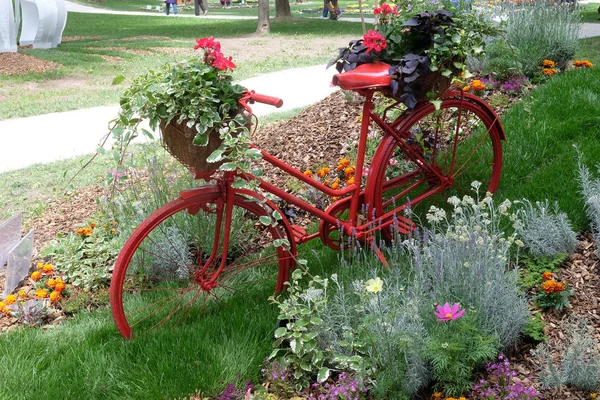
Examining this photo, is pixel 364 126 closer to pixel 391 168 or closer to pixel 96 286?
pixel 391 168

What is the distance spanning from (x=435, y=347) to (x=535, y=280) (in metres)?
0.95

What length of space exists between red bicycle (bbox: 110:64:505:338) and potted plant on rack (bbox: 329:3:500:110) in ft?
0.33

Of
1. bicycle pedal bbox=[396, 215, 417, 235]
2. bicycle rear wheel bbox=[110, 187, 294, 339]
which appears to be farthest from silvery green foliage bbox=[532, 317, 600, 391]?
bicycle rear wheel bbox=[110, 187, 294, 339]

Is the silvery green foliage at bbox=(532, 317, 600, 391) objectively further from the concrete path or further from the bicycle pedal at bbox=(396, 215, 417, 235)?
the concrete path

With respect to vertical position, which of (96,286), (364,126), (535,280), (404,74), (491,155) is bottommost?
(96,286)

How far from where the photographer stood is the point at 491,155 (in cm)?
488

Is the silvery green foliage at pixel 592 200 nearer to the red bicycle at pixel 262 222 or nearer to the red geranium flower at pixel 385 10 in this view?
the red bicycle at pixel 262 222

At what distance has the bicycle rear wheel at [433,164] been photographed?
12.5 feet

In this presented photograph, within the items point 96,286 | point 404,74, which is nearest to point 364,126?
point 404,74

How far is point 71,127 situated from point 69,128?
51 millimetres

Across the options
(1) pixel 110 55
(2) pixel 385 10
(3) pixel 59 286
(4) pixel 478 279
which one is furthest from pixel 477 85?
(1) pixel 110 55

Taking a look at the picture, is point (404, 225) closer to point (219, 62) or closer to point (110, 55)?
point (219, 62)

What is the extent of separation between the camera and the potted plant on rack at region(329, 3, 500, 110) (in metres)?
3.61

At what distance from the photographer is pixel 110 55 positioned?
16.6 meters
